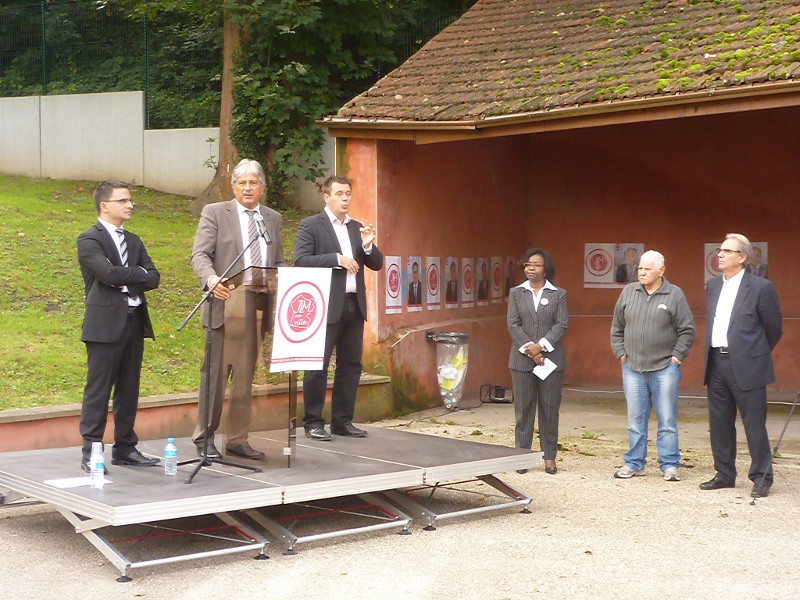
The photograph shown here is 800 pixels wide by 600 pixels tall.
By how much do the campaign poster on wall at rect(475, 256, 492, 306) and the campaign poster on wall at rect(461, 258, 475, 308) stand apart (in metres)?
0.15

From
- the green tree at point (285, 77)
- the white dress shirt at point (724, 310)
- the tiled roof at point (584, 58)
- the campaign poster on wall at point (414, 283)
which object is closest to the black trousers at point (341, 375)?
the white dress shirt at point (724, 310)

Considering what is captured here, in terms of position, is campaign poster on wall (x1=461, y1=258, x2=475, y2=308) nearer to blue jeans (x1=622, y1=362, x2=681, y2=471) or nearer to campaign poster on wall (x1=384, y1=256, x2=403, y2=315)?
campaign poster on wall (x1=384, y1=256, x2=403, y2=315)

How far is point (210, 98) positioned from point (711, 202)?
9633mm

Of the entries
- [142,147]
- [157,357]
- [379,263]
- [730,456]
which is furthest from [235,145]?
[730,456]

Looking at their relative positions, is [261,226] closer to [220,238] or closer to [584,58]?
[220,238]

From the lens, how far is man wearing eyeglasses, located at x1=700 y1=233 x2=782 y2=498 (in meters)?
8.42

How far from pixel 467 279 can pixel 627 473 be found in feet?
17.6

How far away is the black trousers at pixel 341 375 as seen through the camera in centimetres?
864

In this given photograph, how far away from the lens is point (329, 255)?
8430 mm

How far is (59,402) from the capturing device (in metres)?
9.90

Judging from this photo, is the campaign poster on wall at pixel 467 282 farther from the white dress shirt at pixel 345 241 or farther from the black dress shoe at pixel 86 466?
the black dress shoe at pixel 86 466

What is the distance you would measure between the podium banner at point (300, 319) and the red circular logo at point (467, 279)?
6984 millimetres

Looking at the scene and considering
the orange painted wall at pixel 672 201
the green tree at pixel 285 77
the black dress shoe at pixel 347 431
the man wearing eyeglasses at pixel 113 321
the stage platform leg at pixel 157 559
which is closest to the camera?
the stage platform leg at pixel 157 559

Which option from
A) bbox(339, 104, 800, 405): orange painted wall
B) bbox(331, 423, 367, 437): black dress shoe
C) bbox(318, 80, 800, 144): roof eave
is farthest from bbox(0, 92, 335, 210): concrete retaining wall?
bbox(331, 423, 367, 437): black dress shoe
